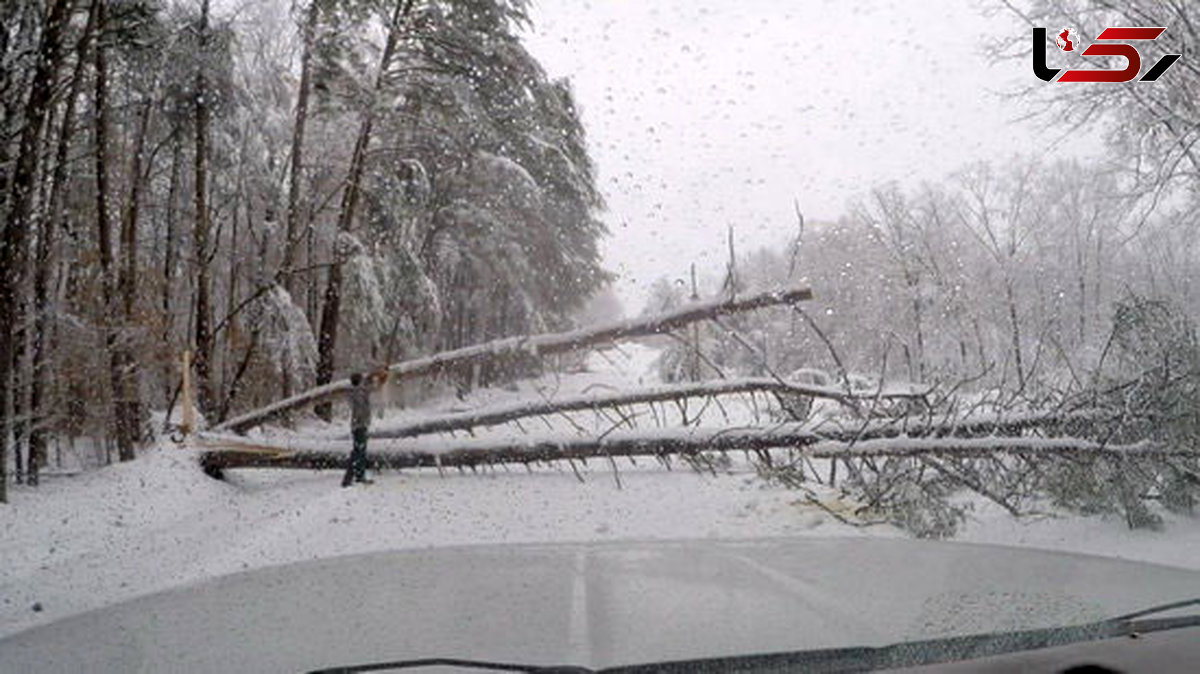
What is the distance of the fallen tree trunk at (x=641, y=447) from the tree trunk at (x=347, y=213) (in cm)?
265

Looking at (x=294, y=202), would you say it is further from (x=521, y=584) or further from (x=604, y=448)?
(x=521, y=584)

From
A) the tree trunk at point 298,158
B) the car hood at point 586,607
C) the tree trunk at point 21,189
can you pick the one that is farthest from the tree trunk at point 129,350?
the car hood at point 586,607

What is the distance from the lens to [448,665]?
1.87 m

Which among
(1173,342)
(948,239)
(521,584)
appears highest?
(948,239)

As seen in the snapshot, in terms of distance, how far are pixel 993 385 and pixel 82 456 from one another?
45.0 feet

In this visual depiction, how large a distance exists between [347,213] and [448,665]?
37.8 ft

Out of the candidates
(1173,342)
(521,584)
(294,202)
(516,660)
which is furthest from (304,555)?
(294,202)

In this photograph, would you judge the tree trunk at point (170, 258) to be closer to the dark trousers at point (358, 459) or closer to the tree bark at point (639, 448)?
the tree bark at point (639, 448)

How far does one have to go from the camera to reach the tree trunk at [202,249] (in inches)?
527

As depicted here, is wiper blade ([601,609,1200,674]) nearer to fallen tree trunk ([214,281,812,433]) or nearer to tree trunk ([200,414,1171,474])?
tree trunk ([200,414,1171,474])

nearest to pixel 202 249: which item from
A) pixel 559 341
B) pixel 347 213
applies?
pixel 347 213

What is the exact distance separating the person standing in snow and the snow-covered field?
0.21 metres

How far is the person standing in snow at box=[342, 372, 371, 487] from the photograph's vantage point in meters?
8.17

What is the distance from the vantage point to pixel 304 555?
6.43 meters
